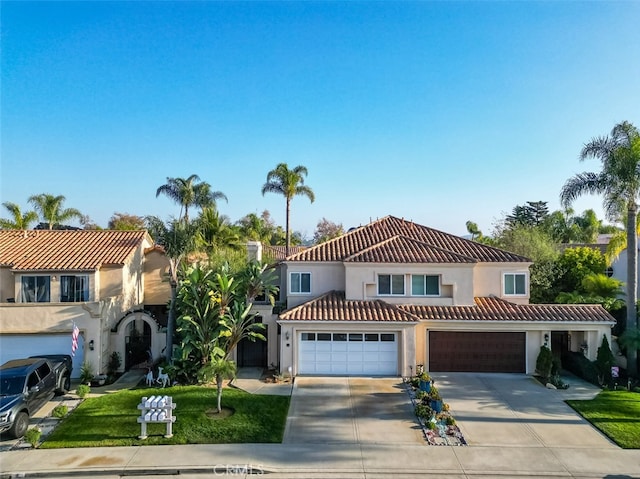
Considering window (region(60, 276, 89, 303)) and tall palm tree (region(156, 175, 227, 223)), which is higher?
tall palm tree (region(156, 175, 227, 223))

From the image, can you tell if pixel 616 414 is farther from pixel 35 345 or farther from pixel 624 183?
pixel 35 345

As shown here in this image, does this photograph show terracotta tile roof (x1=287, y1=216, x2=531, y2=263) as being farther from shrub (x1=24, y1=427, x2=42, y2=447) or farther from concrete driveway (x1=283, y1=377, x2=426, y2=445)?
shrub (x1=24, y1=427, x2=42, y2=447)

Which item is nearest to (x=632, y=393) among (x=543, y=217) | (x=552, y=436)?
(x=552, y=436)

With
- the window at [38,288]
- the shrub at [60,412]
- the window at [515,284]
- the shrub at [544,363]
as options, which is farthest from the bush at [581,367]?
the window at [38,288]

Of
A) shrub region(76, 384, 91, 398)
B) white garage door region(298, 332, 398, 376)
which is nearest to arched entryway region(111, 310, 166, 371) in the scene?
shrub region(76, 384, 91, 398)

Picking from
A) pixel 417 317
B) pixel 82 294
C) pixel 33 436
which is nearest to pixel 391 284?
pixel 417 317

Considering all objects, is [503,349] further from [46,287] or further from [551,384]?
[46,287]
